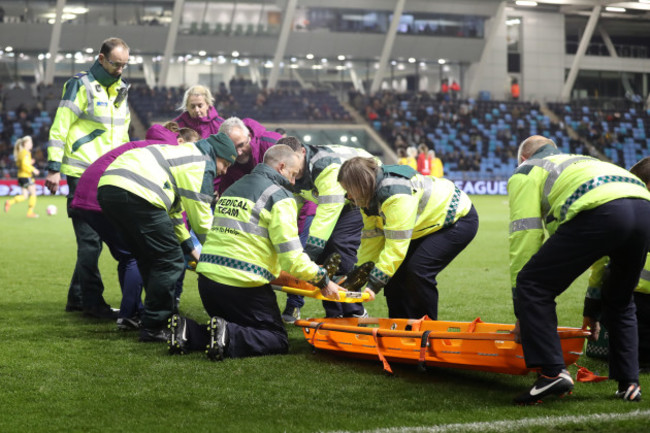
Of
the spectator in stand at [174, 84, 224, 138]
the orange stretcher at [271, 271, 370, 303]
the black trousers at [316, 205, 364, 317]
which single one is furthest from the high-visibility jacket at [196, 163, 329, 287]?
the spectator in stand at [174, 84, 224, 138]

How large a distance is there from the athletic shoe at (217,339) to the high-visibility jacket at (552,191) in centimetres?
217

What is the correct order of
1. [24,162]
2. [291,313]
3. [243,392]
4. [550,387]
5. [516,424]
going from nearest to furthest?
1. [516,424]
2. [550,387]
3. [243,392]
4. [291,313]
5. [24,162]

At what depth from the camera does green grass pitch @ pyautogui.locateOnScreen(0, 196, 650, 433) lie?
4418 millimetres

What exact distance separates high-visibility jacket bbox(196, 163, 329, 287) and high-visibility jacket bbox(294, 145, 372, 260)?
0.57 m

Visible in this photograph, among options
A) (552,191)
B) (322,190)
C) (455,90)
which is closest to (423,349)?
(552,191)

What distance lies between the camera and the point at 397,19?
45.8 m

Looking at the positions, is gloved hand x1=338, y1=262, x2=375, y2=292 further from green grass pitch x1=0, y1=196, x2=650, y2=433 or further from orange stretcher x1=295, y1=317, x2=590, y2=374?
green grass pitch x1=0, y1=196, x2=650, y2=433

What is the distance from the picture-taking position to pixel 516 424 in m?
4.35

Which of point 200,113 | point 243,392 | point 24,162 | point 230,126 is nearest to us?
point 243,392

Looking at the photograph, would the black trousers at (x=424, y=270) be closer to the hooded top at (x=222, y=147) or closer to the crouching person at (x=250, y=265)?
the crouching person at (x=250, y=265)

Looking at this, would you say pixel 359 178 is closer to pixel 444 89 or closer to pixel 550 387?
pixel 550 387

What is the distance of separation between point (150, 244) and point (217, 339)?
41.8 inches

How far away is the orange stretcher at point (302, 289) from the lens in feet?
20.0

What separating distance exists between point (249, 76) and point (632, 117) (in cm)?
2278
